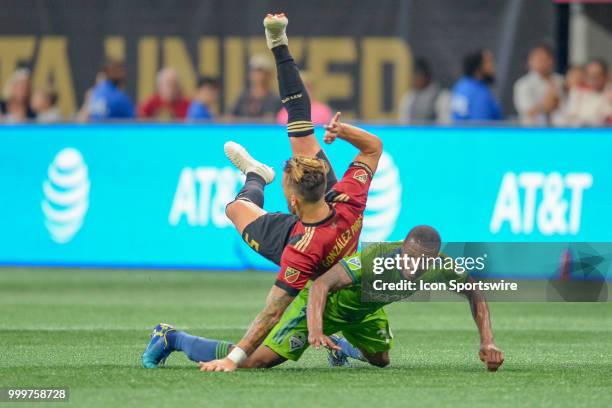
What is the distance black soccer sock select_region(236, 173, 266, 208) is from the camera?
10984 mm

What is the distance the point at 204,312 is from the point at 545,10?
7700 millimetres

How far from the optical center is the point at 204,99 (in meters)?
19.8

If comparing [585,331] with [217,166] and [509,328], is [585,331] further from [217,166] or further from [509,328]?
[217,166]

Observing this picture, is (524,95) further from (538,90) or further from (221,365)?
(221,365)

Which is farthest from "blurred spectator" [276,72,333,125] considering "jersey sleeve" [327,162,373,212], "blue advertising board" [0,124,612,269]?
"jersey sleeve" [327,162,373,212]

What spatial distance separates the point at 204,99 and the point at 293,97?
28.6 feet

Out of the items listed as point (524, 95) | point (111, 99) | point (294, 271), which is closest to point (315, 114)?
point (111, 99)

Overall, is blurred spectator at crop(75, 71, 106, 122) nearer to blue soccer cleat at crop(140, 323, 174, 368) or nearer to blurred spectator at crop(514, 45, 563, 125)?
blurred spectator at crop(514, 45, 563, 125)

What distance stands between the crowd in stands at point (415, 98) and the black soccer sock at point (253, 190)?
6805mm

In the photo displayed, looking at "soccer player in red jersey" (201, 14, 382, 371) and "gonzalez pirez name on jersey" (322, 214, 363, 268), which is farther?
"gonzalez pirez name on jersey" (322, 214, 363, 268)

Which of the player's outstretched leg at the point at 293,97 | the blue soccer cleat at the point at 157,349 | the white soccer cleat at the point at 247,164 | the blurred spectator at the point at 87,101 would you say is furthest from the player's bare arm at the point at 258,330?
the blurred spectator at the point at 87,101

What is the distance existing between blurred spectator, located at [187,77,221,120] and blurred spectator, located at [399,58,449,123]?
8.62ft

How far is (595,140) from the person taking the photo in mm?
16844

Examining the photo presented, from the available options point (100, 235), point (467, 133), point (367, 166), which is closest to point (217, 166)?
point (100, 235)
